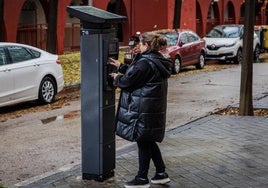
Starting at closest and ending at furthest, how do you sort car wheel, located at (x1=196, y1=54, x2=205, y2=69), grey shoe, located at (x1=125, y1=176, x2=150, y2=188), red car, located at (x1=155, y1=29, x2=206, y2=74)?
grey shoe, located at (x1=125, y1=176, x2=150, y2=188), red car, located at (x1=155, y1=29, x2=206, y2=74), car wheel, located at (x1=196, y1=54, x2=205, y2=69)

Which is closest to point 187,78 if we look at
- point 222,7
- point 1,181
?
point 1,181

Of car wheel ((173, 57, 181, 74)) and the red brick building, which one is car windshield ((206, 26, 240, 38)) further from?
car wheel ((173, 57, 181, 74))

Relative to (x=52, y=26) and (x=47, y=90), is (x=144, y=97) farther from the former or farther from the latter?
(x=52, y=26)

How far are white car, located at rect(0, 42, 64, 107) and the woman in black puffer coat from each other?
690 centimetres

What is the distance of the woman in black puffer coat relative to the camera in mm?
5793

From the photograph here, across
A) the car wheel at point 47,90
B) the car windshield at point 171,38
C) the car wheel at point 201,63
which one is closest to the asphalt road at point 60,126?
the car wheel at point 47,90

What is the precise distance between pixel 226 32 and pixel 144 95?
21038 millimetres

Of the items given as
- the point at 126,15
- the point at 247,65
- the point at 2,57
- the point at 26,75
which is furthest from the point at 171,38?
the point at 247,65

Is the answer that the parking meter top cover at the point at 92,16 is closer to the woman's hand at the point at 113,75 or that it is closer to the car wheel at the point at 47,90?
the woman's hand at the point at 113,75

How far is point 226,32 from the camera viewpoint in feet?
86.1

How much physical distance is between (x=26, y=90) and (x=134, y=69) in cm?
753

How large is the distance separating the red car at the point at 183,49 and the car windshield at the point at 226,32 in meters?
3.20

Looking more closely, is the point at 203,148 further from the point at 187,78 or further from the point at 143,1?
the point at 143,1

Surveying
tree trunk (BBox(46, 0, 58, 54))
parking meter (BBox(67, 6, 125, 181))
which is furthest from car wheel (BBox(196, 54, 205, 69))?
parking meter (BBox(67, 6, 125, 181))
